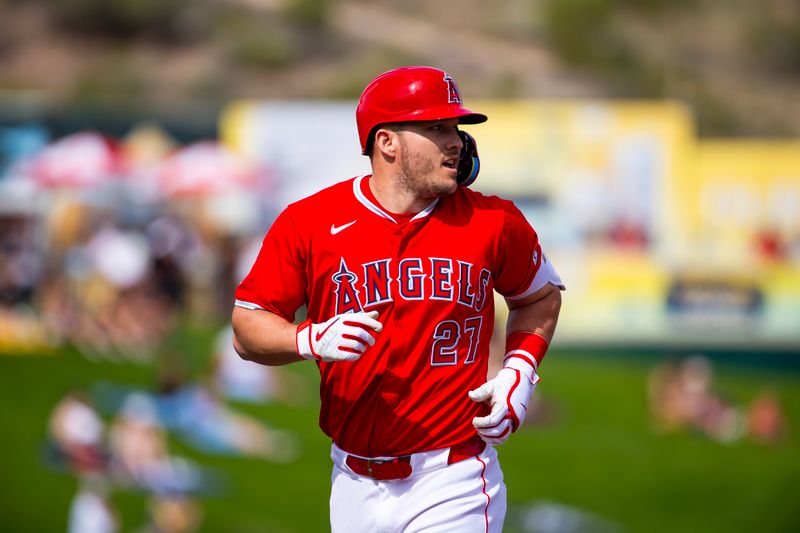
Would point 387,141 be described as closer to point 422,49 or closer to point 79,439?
point 79,439

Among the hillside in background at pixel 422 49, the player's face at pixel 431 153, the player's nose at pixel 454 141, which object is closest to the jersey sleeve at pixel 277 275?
the player's face at pixel 431 153

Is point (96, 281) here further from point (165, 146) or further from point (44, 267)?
point (165, 146)

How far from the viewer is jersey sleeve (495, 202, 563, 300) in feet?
11.2

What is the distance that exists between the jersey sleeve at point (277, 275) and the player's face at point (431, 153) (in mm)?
376

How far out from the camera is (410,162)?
11.0ft

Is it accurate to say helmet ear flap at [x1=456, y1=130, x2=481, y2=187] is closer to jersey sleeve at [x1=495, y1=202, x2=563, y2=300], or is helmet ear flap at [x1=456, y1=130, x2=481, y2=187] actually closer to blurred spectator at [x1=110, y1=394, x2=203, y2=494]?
jersey sleeve at [x1=495, y1=202, x2=563, y2=300]

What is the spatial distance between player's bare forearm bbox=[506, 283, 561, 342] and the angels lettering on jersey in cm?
29

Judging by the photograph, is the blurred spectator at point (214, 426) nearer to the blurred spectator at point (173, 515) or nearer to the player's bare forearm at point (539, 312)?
the blurred spectator at point (173, 515)

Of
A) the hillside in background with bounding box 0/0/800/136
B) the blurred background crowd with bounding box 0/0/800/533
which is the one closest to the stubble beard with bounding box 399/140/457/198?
the blurred background crowd with bounding box 0/0/800/533

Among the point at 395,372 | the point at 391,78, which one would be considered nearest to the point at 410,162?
the point at 391,78

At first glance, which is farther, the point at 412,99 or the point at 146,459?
the point at 146,459

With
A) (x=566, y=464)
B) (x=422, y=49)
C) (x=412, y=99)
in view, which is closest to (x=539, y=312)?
(x=412, y=99)

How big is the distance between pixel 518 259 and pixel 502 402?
43 centimetres

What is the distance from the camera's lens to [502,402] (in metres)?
3.27
